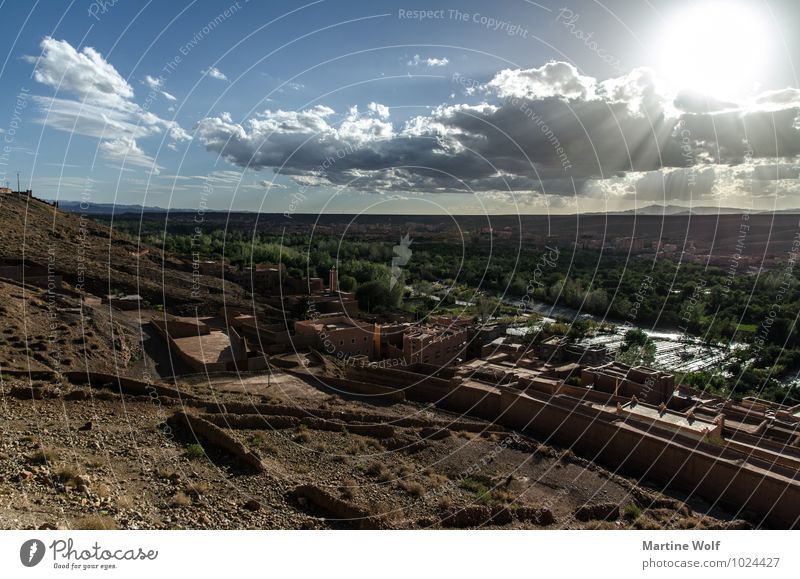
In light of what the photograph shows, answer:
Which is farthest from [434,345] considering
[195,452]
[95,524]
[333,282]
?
[333,282]

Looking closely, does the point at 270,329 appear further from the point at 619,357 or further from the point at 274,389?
the point at 619,357

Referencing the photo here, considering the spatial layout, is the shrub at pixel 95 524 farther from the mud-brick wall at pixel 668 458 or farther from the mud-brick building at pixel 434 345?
the mud-brick building at pixel 434 345

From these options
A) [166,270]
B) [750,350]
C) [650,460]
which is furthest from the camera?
[166,270]

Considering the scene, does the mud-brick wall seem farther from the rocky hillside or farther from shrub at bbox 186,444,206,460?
the rocky hillside

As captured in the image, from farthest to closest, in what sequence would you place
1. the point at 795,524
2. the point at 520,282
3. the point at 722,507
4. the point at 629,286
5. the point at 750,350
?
1. the point at 520,282
2. the point at 629,286
3. the point at 750,350
4. the point at 722,507
5. the point at 795,524

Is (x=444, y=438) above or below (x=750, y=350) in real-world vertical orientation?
below

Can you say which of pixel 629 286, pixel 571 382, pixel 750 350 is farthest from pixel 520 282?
pixel 571 382

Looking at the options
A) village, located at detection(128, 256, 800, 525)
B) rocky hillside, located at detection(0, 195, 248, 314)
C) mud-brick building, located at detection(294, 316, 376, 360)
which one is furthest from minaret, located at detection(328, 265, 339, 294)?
mud-brick building, located at detection(294, 316, 376, 360)
